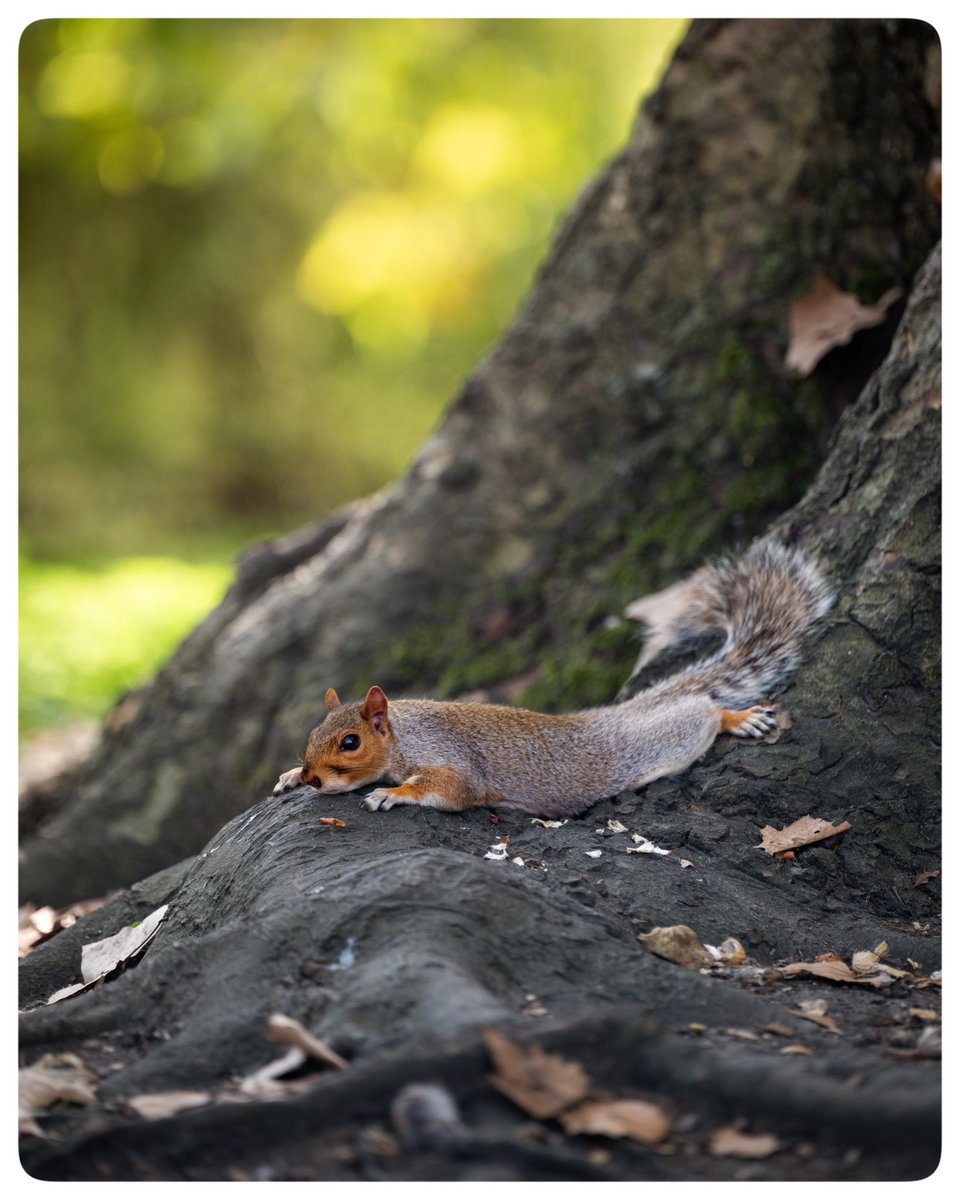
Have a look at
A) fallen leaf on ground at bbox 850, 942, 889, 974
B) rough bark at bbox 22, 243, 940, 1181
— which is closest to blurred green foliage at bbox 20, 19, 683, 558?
rough bark at bbox 22, 243, 940, 1181

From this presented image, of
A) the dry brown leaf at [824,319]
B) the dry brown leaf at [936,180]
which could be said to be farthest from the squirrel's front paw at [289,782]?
the dry brown leaf at [936,180]

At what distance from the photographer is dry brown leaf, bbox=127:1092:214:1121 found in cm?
155

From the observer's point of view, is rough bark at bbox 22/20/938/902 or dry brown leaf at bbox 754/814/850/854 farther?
rough bark at bbox 22/20/938/902

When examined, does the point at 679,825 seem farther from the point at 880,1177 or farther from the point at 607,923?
the point at 880,1177

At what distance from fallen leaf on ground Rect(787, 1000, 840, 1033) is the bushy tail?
2.96ft

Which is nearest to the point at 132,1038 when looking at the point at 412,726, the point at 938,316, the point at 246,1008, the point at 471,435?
the point at 246,1008

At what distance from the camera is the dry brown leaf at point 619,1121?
146cm

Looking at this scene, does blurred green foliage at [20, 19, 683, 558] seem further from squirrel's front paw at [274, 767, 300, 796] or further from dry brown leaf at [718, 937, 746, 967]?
dry brown leaf at [718, 937, 746, 967]

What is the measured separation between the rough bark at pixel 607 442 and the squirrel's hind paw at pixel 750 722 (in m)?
0.82

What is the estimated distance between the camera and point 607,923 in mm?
2059

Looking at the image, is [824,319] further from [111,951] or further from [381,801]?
[111,951]

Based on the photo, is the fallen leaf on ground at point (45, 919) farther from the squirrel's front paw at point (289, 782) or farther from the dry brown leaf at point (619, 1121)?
the dry brown leaf at point (619, 1121)

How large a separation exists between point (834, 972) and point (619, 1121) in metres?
0.76

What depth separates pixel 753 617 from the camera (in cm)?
288
